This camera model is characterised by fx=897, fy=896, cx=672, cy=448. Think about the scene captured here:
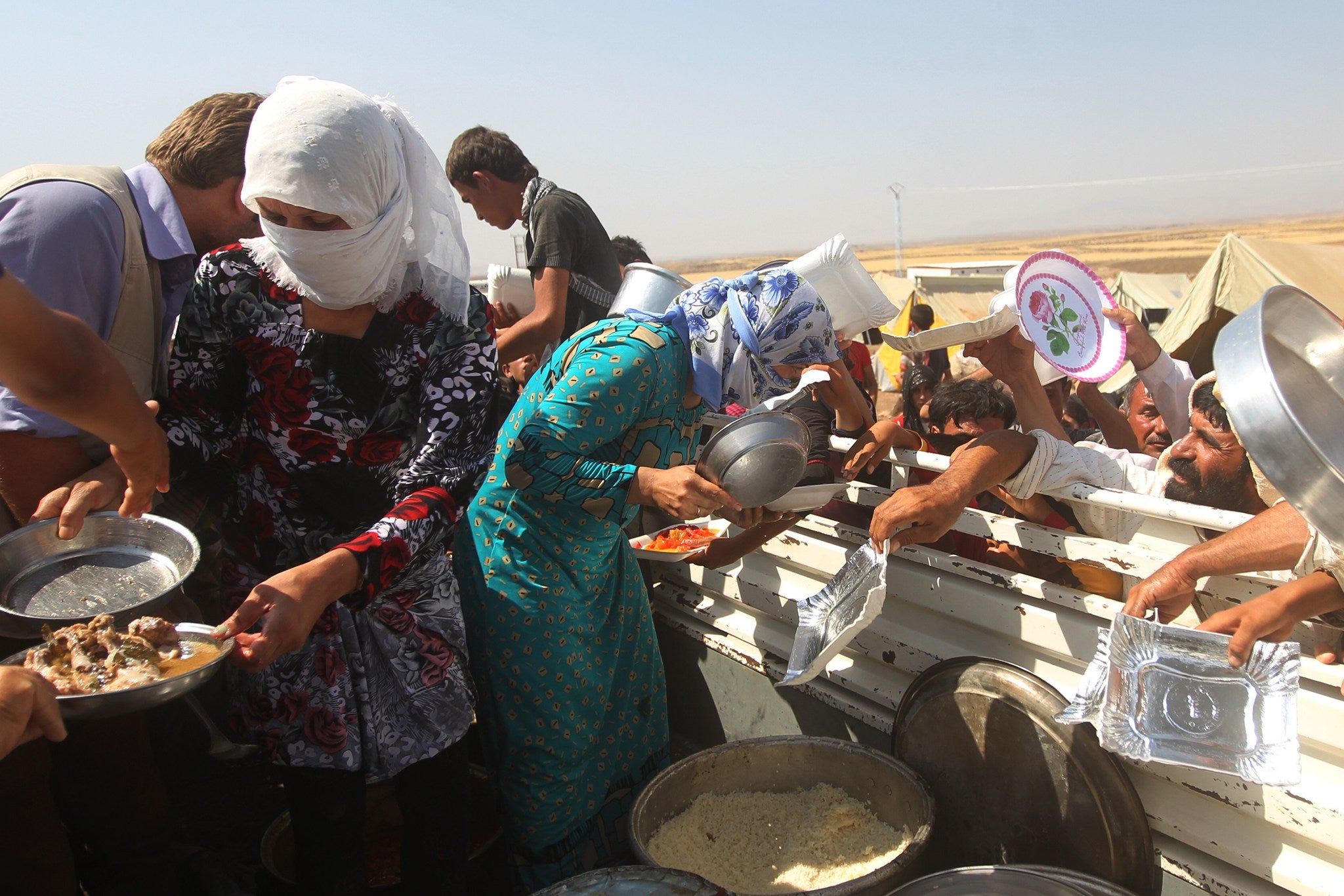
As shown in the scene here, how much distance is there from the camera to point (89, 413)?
1.53m

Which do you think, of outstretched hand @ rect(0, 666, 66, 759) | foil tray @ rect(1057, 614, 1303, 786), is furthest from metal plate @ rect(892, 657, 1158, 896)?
outstretched hand @ rect(0, 666, 66, 759)

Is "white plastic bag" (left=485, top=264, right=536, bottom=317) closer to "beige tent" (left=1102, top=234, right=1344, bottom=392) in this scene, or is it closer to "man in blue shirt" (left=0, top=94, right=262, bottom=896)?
"man in blue shirt" (left=0, top=94, right=262, bottom=896)

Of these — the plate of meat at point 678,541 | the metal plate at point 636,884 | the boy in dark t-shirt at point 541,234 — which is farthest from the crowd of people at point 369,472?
the boy in dark t-shirt at point 541,234

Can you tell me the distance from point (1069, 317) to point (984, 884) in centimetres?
205

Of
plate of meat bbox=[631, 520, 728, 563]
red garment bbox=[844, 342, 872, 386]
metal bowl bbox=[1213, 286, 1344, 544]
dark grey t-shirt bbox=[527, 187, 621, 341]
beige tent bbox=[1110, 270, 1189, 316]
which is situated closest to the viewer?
metal bowl bbox=[1213, 286, 1344, 544]

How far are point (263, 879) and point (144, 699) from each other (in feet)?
5.09

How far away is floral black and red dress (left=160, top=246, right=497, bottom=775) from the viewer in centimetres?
178

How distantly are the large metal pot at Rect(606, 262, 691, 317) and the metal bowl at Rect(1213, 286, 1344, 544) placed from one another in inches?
50.2

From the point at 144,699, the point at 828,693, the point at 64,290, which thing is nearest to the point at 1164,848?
the point at 828,693

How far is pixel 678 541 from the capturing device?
351 cm

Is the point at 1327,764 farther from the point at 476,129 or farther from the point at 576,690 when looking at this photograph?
the point at 476,129

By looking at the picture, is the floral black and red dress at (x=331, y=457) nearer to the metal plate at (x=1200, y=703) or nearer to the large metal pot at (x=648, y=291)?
the large metal pot at (x=648, y=291)

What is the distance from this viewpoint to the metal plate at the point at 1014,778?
74.9 inches

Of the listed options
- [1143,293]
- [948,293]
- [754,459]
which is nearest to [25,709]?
[754,459]
